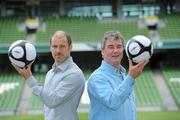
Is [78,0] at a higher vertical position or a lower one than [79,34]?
higher

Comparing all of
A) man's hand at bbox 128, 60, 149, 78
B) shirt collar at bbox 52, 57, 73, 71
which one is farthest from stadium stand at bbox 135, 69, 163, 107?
man's hand at bbox 128, 60, 149, 78

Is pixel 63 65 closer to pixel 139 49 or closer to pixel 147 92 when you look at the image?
pixel 139 49

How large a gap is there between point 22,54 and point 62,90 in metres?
0.51

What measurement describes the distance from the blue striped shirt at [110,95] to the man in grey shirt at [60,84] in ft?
0.65

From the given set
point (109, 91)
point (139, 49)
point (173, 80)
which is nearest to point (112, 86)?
point (109, 91)

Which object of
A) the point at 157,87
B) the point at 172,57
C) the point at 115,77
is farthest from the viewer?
the point at 172,57

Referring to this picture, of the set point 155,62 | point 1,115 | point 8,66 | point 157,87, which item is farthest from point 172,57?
point 1,115

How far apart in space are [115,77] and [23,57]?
2.86 feet

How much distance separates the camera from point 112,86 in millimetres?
4070

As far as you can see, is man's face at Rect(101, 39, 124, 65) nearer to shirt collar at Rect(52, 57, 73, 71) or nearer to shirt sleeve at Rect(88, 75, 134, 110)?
shirt sleeve at Rect(88, 75, 134, 110)

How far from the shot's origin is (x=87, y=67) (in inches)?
1198

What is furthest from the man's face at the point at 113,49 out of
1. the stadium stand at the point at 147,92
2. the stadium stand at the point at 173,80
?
the stadium stand at the point at 173,80

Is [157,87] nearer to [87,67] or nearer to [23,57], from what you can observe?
[87,67]

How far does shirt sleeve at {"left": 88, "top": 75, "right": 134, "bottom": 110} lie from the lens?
12.7 feet
